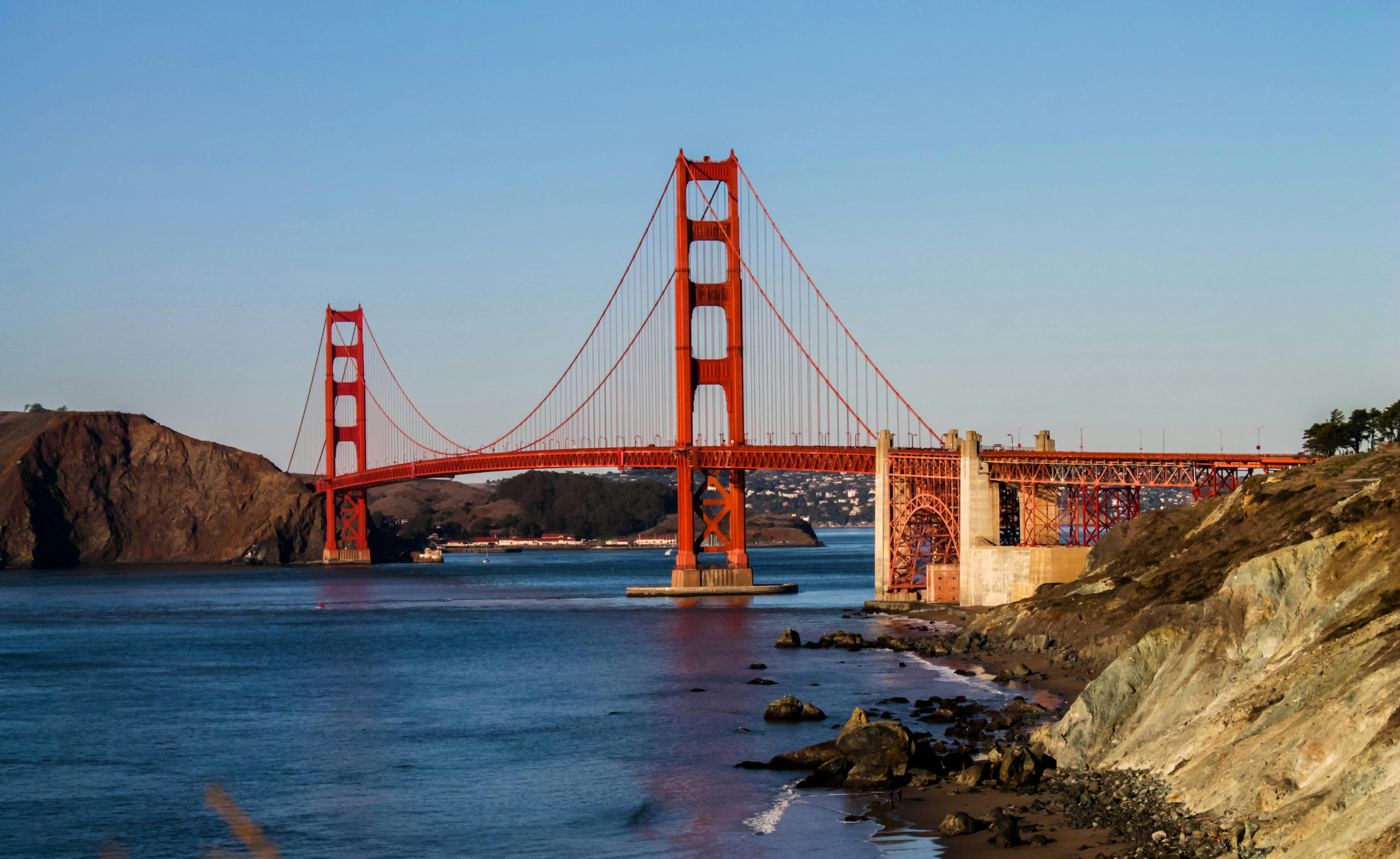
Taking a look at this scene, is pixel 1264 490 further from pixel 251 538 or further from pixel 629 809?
pixel 251 538

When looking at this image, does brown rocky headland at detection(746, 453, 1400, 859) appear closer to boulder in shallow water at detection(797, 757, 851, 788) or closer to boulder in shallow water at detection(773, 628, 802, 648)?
boulder in shallow water at detection(797, 757, 851, 788)

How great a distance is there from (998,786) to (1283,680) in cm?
537

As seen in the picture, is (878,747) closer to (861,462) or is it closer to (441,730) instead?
(441,730)

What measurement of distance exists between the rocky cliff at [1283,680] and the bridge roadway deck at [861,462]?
47.3ft

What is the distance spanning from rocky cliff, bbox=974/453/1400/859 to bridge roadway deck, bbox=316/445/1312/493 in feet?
47.3

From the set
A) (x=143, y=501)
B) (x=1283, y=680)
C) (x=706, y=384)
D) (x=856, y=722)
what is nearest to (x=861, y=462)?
(x=706, y=384)

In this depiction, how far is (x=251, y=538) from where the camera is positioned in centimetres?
16225

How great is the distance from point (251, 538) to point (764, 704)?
130748 millimetres

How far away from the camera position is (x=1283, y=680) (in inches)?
950

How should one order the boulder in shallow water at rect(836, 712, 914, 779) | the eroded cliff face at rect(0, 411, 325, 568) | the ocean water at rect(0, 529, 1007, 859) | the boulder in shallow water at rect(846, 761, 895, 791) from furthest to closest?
the eroded cliff face at rect(0, 411, 325, 568)
the boulder in shallow water at rect(836, 712, 914, 779)
the boulder in shallow water at rect(846, 761, 895, 791)
the ocean water at rect(0, 529, 1007, 859)

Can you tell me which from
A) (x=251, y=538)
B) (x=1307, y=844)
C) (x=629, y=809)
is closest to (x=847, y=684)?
(x=629, y=809)

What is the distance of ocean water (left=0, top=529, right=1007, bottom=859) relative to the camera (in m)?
26.8

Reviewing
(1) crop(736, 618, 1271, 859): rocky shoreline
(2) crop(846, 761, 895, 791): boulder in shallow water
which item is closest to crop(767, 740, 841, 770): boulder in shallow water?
(1) crop(736, 618, 1271, 859): rocky shoreline

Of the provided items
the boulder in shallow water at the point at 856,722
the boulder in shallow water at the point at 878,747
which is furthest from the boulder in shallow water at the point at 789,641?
the boulder in shallow water at the point at 878,747
